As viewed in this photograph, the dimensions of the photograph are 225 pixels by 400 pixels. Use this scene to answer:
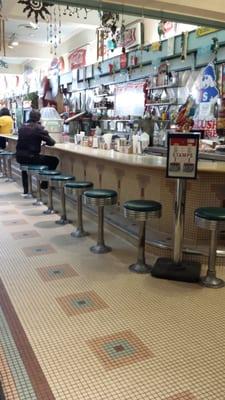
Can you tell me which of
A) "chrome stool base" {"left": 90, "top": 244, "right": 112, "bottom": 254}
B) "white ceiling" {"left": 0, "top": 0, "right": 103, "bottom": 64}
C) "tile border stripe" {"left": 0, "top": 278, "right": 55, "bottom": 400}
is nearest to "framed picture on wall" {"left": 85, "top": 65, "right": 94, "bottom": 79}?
"white ceiling" {"left": 0, "top": 0, "right": 103, "bottom": 64}

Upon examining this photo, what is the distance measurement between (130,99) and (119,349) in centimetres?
631

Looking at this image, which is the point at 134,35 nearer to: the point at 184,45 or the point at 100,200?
the point at 184,45

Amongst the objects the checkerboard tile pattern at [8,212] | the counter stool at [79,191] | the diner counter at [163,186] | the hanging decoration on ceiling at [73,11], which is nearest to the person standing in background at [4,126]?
the hanging decoration on ceiling at [73,11]

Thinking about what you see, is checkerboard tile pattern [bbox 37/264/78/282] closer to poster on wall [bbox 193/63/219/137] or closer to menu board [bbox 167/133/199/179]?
menu board [bbox 167/133/199/179]

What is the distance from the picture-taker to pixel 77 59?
412 inches

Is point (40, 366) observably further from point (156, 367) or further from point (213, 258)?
point (213, 258)

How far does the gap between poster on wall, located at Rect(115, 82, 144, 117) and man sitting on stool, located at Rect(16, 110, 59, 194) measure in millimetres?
2085

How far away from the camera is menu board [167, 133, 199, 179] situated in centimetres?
327

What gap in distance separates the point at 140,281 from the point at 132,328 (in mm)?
818

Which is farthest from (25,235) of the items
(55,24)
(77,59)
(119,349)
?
(77,59)

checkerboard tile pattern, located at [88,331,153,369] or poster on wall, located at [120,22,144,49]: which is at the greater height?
poster on wall, located at [120,22,144,49]

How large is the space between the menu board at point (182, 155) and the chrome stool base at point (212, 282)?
0.97 meters

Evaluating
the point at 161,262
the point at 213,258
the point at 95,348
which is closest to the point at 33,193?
the point at 161,262

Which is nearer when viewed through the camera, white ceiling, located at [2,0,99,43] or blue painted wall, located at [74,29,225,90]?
blue painted wall, located at [74,29,225,90]
